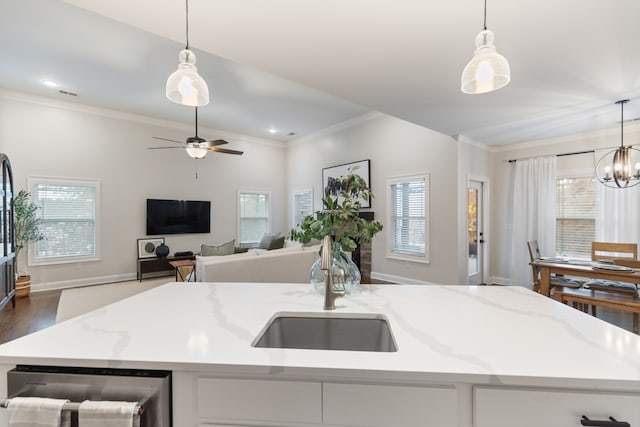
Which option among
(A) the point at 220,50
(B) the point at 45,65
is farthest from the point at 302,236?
(B) the point at 45,65

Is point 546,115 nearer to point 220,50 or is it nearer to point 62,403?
point 220,50

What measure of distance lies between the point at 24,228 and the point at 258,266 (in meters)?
3.72

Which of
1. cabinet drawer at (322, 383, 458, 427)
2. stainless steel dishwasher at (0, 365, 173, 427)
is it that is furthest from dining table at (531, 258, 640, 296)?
stainless steel dishwasher at (0, 365, 173, 427)

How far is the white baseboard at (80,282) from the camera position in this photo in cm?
456

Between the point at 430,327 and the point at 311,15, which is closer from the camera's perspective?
the point at 430,327

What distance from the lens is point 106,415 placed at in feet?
2.50

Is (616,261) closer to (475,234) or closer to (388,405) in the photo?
(475,234)

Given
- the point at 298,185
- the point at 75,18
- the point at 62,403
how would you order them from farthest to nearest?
the point at 298,185 < the point at 75,18 < the point at 62,403

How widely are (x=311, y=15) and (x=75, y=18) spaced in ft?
8.57

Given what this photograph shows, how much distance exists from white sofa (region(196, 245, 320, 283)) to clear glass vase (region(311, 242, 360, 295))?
1.58m

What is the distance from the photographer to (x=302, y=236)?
142cm

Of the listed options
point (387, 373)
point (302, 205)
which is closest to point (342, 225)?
point (387, 373)

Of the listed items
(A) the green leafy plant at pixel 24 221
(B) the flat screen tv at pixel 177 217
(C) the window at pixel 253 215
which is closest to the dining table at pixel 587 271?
(C) the window at pixel 253 215

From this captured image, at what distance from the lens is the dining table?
2684 millimetres
